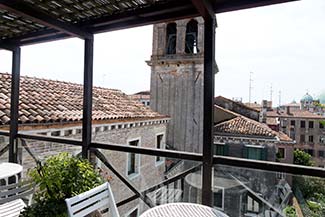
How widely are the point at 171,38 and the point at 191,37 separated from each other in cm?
127

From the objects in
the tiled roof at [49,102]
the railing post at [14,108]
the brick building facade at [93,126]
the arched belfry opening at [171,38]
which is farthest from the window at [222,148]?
the railing post at [14,108]

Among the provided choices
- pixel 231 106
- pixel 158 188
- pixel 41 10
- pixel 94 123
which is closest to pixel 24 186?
pixel 158 188

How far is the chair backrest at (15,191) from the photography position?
1.84 meters

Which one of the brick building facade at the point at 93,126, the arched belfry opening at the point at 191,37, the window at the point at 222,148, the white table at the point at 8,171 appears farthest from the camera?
the window at the point at 222,148

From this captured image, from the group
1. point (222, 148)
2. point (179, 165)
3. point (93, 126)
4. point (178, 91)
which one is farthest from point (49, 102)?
point (222, 148)

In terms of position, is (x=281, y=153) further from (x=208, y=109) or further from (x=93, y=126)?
(x=208, y=109)

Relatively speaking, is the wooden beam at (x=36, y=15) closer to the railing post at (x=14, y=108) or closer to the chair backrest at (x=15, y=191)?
the railing post at (x=14, y=108)

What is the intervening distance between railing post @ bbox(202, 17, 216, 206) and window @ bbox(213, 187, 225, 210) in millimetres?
63

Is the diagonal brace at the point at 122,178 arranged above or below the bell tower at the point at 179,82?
below

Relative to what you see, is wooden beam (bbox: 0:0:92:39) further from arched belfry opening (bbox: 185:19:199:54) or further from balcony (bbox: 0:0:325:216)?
arched belfry opening (bbox: 185:19:199:54)

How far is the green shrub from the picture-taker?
174 cm

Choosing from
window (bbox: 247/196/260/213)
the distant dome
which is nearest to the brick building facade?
window (bbox: 247/196/260/213)

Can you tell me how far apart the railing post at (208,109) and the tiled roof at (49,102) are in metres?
3.35

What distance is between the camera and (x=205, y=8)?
1.92m
